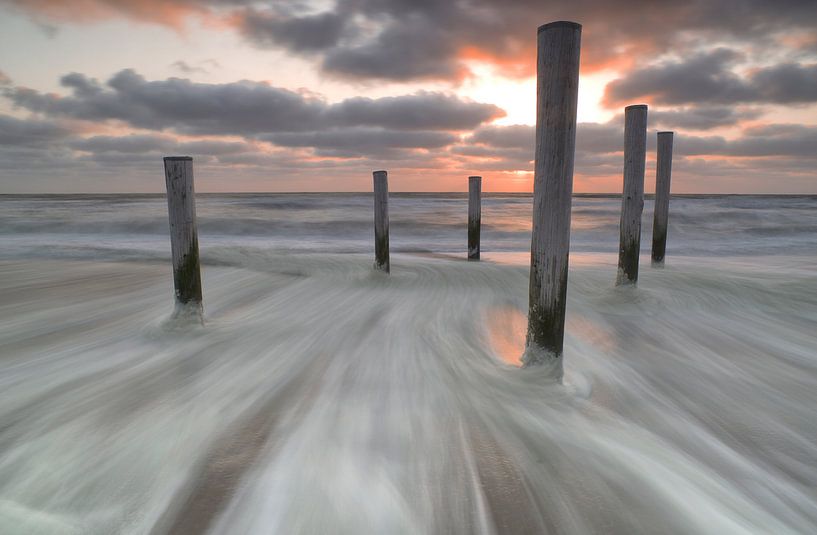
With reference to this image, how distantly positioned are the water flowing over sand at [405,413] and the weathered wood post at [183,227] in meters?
0.37

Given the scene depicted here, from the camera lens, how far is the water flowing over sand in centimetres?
188

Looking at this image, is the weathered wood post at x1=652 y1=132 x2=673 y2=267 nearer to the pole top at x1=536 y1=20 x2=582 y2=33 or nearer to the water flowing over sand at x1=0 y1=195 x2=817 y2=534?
the water flowing over sand at x1=0 y1=195 x2=817 y2=534

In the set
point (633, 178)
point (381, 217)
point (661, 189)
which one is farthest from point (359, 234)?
point (633, 178)

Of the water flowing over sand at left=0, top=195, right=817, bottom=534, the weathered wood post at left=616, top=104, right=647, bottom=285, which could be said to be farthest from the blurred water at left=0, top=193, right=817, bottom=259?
the weathered wood post at left=616, top=104, right=647, bottom=285

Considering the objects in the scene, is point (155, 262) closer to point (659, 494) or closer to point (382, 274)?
point (382, 274)

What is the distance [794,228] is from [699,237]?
5332 mm

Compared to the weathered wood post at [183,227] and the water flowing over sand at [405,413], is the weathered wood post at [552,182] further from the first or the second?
the weathered wood post at [183,227]

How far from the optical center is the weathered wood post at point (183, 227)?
164 inches

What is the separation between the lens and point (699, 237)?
16.1 meters

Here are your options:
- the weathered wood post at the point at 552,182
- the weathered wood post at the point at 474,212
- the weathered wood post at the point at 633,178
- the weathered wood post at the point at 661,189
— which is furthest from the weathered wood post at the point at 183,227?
the weathered wood post at the point at 661,189

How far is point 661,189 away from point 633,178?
110 inches

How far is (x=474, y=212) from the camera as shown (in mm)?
9180

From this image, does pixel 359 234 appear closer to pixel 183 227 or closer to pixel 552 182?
pixel 183 227

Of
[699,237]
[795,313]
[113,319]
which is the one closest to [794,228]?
[699,237]
